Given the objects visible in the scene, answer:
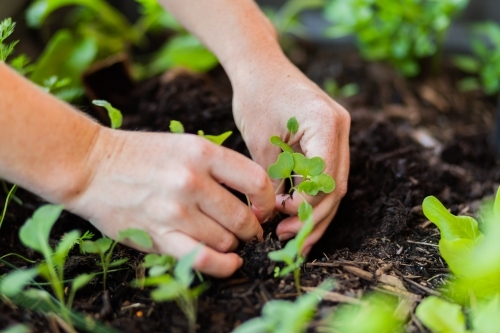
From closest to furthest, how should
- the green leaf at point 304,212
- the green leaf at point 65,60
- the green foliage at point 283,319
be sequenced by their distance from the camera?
the green foliage at point 283,319
the green leaf at point 304,212
the green leaf at point 65,60

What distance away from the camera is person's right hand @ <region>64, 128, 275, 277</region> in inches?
34.0

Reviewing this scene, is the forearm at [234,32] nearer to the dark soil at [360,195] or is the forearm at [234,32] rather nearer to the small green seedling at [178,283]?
the dark soil at [360,195]

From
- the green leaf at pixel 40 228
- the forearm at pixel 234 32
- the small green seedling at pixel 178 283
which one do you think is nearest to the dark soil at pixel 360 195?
the small green seedling at pixel 178 283

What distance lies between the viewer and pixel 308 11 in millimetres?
2445

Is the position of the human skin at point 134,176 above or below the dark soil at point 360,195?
above

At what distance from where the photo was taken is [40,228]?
2.70 feet

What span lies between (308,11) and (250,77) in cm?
137

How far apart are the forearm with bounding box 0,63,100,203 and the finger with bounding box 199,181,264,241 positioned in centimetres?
20

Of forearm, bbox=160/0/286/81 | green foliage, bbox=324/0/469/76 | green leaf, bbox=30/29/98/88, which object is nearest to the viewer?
forearm, bbox=160/0/286/81

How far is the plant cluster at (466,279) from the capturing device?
74 centimetres

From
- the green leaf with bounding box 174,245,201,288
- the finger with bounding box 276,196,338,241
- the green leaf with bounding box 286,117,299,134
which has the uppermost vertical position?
the green leaf with bounding box 286,117,299,134

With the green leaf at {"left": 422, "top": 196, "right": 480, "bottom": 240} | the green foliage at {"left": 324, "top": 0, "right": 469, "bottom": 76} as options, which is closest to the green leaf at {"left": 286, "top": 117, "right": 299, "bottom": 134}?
the green leaf at {"left": 422, "top": 196, "right": 480, "bottom": 240}

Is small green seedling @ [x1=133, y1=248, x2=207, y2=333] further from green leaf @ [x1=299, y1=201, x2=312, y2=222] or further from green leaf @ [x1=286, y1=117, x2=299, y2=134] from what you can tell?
green leaf @ [x1=286, y1=117, x2=299, y2=134]

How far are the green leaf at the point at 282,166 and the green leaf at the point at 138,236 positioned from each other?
274 millimetres
